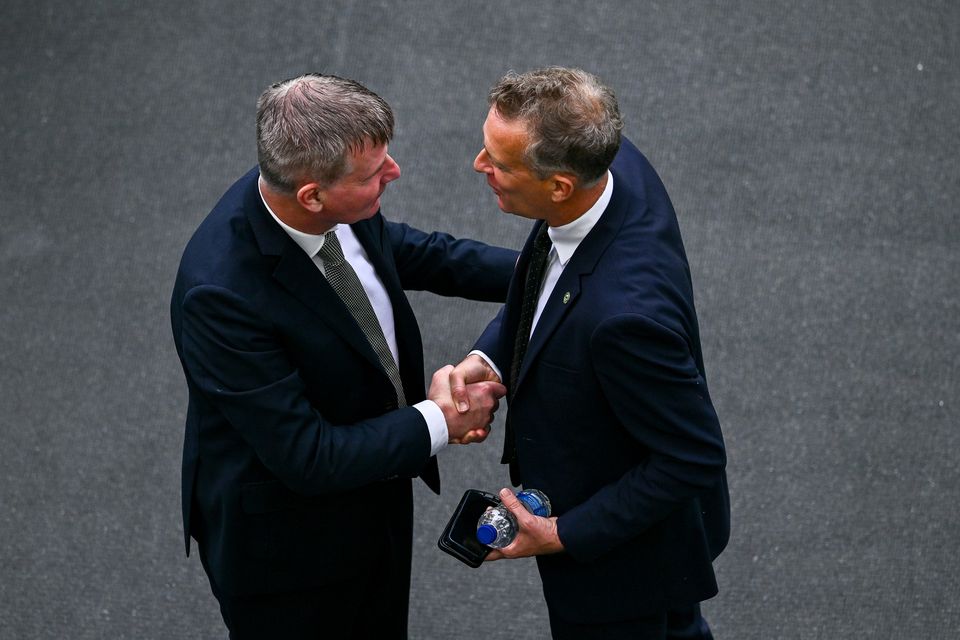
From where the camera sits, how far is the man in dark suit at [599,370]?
5.22 ft

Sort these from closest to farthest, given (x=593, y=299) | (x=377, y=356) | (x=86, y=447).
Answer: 1. (x=593, y=299)
2. (x=377, y=356)
3. (x=86, y=447)

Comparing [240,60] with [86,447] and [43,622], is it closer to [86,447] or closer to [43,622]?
[86,447]

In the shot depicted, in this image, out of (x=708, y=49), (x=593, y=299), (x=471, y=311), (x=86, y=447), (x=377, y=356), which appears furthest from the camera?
(x=708, y=49)

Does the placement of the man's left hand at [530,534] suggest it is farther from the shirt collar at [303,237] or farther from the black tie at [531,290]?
the shirt collar at [303,237]

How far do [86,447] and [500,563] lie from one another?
1.14 meters

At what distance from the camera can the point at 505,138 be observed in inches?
64.6

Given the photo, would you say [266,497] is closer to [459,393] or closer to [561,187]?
[459,393]

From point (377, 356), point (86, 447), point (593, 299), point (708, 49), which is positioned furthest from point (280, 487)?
point (708, 49)

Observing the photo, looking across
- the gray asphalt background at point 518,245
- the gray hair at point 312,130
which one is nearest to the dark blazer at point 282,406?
the gray hair at point 312,130

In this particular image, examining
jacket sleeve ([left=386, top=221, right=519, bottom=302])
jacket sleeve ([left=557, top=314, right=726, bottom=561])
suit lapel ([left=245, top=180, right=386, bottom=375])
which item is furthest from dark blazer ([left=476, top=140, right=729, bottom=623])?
suit lapel ([left=245, top=180, right=386, bottom=375])

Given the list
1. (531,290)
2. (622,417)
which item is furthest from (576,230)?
(622,417)

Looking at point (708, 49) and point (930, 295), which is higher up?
point (708, 49)

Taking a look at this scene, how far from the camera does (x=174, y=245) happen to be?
10.5 ft

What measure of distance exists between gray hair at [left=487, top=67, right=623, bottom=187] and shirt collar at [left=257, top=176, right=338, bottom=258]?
14.1 inches
